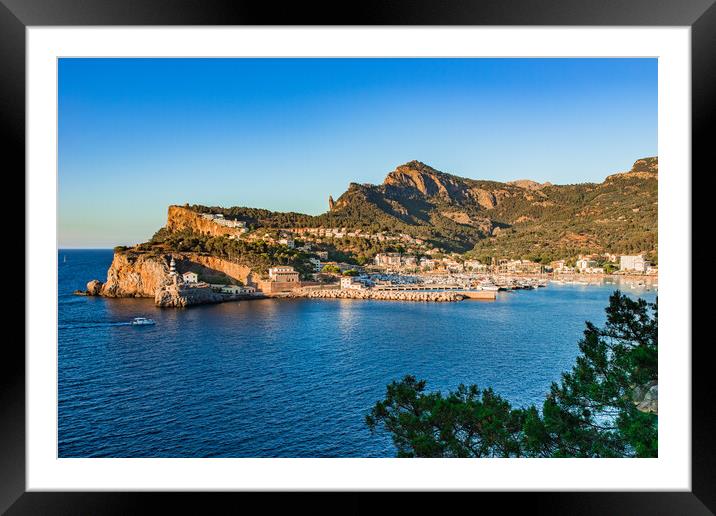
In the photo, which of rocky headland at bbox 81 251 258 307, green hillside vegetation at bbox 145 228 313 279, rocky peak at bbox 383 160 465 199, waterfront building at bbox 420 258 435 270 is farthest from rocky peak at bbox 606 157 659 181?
rocky headland at bbox 81 251 258 307

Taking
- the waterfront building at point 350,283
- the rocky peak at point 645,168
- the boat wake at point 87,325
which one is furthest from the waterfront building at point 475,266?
the boat wake at point 87,325

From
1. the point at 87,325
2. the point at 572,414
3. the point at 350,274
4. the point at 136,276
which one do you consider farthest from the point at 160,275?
the point at 572,414

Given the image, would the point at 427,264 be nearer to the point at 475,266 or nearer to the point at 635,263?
the point at 475,266

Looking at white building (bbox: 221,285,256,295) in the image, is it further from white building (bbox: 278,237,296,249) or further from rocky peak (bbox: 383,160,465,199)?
rocky peak (bbox: 383,160,465,199)
